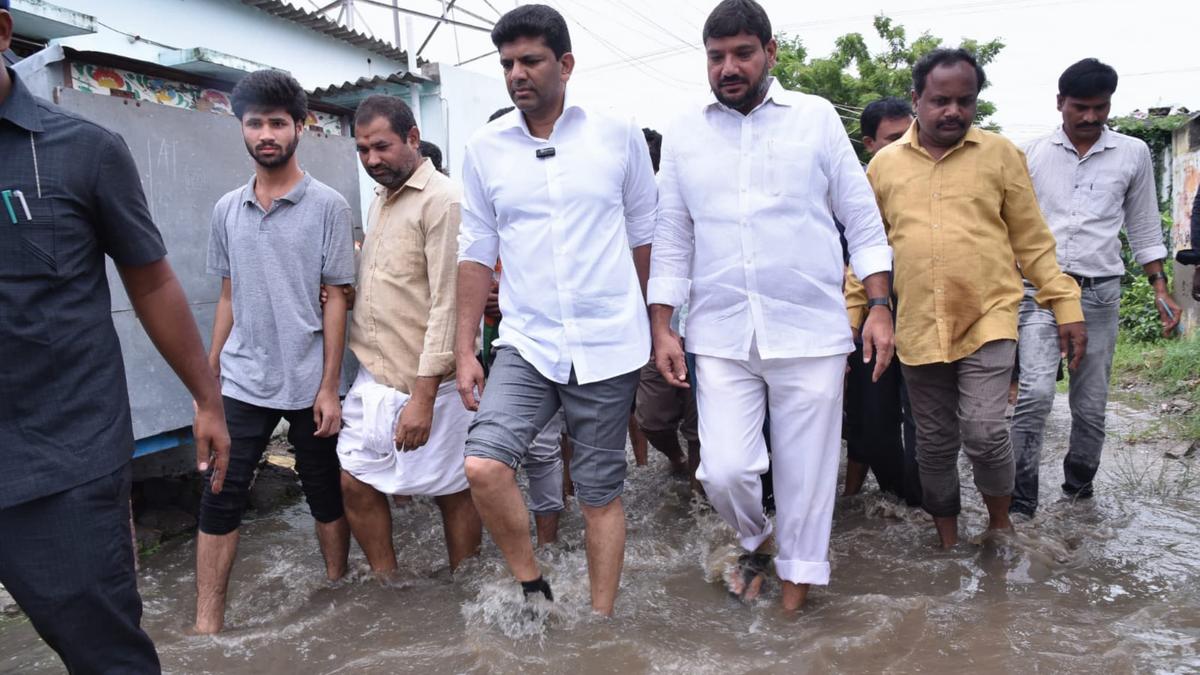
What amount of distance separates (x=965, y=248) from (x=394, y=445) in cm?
228

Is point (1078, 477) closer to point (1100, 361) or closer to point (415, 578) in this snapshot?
point (1100, 361)

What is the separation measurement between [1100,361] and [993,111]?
20.8 m

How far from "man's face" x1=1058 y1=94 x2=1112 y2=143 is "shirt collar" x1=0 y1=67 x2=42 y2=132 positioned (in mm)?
4066

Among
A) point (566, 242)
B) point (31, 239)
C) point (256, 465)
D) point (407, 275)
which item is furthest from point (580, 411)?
point (31, 239)

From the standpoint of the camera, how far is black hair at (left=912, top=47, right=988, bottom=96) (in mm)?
3525

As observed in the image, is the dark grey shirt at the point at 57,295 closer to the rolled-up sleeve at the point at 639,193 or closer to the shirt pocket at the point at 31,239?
the shirt pocket at the point at 31,239

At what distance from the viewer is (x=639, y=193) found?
10.8ft

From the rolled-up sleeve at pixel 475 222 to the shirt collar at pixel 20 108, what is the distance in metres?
1.47

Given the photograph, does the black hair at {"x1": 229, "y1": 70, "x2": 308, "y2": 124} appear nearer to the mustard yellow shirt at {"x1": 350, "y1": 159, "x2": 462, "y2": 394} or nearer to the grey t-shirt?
the grey t-shirt

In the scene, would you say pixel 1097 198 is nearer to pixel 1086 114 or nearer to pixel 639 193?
pixel 1086 114

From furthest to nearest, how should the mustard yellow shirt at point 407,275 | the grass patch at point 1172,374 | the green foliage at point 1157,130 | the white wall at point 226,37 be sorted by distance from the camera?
1. the green foliage at point 1157,130
2. the white wall at point 226,37
3. the grass patch at point 1172,374
4. the mustard yellow shirt at point 407,275

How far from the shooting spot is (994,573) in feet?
11.6

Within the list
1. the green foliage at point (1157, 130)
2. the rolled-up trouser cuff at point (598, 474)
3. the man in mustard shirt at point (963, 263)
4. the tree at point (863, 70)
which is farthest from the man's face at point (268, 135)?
the tree at point (863, 70)

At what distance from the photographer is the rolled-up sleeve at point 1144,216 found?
4.35 m
